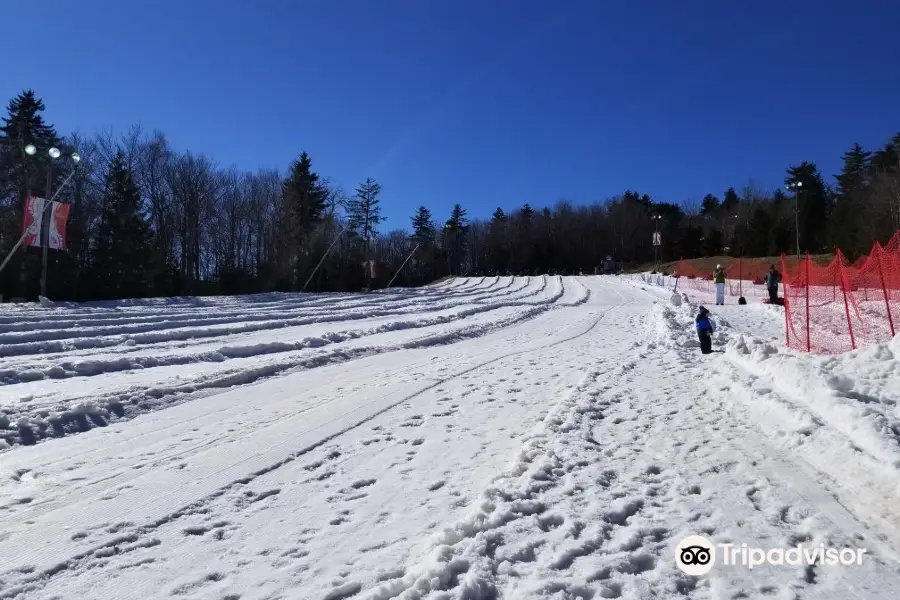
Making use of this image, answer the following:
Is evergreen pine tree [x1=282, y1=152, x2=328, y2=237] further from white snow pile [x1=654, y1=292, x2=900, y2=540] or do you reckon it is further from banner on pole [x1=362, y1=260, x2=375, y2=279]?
white snow pile [x1=654, y1=292, x2=900, y2=540]

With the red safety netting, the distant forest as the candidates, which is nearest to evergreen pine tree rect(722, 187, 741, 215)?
the distant forest

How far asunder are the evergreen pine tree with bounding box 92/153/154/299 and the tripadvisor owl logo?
40991 mm

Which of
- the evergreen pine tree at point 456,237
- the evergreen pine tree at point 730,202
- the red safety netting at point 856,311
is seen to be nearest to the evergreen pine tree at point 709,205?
the evergreen pine tree at point 730,202

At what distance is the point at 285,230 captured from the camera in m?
58.9

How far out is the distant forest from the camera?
38375 mm

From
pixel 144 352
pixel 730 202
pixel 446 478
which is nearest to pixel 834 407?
pixel 446 478

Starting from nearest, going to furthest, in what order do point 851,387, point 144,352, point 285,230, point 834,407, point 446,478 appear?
1. point 446,478
2. point 834,407
3. point 851,387
4. point 144,352
5. point 285,230

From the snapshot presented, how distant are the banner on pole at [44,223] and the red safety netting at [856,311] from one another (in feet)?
93.3

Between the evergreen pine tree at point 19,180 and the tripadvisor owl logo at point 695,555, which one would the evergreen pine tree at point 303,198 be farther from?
the tripadvisor owl logo at point 695,555

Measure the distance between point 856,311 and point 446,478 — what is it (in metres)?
12.8

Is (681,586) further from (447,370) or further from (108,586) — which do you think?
(447,370)

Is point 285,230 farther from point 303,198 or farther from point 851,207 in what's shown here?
point 851,207

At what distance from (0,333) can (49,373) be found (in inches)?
251

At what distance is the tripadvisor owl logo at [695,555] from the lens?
3.24 metres
